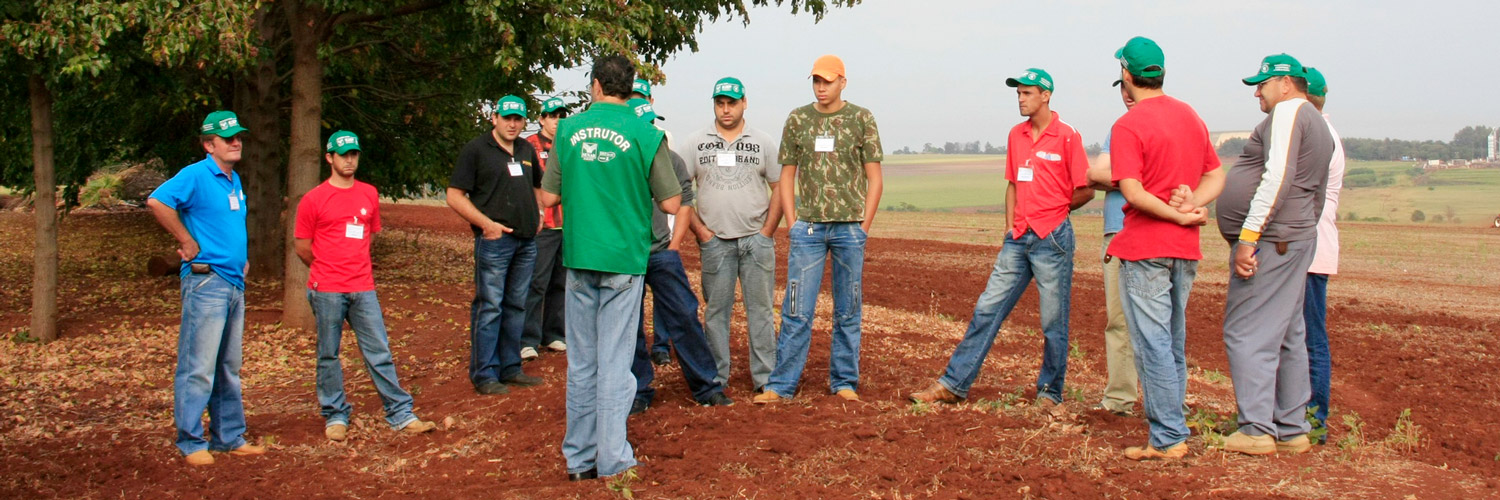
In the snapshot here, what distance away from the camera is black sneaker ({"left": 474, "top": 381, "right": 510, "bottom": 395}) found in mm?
7336

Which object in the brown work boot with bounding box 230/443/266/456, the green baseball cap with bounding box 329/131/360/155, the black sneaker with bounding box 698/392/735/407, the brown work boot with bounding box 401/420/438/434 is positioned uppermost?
the green baseball cap with bounding box 329/131/360/155

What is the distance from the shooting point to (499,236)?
7.18 metres

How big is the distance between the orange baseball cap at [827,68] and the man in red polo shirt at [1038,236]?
0.94m

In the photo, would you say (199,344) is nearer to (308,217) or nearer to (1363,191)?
(308,217)

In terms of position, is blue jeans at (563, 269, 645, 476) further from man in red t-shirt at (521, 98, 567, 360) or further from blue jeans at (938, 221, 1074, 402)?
man in red t-shirt at (521, 98, 567, 360)

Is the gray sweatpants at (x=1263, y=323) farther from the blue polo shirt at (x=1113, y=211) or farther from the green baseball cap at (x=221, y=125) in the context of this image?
the green baseball cap at (x=221, y=125)

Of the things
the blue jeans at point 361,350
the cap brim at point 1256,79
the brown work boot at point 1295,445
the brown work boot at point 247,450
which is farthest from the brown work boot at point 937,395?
the brown work boot at point 247,450

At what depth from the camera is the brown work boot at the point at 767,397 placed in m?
6.40

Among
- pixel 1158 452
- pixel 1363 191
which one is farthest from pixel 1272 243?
pixel 1363 191

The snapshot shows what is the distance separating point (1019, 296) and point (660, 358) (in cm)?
283

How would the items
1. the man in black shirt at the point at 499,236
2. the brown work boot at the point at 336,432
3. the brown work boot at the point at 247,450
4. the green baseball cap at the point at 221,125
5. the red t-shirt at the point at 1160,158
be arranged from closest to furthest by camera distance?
the red t-shirt at the point at 1160,158
the green baseball cap at the point at 221,125
the brown work boot at the point at 247,450
the brown work boot at the point at 336,432
the man in black shirt at the point at 499,236

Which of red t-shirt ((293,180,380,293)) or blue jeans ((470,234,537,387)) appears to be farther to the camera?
blue jeans ((470,234,537,387))

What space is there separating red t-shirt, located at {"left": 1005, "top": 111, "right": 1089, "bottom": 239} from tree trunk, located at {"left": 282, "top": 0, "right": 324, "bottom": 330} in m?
6.70

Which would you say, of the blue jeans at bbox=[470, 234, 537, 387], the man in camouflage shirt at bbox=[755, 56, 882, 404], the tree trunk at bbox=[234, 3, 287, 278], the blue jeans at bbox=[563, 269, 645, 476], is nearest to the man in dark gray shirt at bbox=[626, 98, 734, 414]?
the man in camouflage shirt at bbox=[755, 56, 882, 404]
